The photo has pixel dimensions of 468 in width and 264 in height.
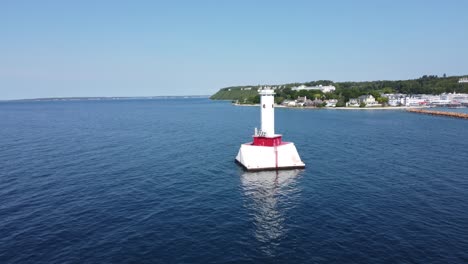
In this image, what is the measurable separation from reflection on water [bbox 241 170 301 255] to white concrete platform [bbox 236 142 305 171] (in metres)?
1.05

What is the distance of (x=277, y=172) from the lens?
43.2m

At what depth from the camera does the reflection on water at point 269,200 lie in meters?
24.6

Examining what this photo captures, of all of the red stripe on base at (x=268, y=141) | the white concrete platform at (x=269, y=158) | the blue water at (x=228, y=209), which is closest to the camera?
the blue water at (x=228, y=209)

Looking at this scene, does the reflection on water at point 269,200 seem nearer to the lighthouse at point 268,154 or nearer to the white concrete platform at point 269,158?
the white concrete platform at point 269,158

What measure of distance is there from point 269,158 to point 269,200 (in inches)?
476

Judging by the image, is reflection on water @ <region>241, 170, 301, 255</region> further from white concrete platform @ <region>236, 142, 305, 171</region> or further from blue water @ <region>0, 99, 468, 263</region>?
white concrete platform @ <region>236, 142, 305, 171</region>

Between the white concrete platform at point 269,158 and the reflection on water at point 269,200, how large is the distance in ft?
3.46

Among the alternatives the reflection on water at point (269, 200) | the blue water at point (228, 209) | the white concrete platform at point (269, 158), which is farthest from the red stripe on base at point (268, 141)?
the blue water at point (228, 209)

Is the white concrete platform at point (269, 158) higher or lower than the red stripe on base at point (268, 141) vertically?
lower

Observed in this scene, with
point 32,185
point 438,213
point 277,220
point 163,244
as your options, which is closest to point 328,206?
point 277,220

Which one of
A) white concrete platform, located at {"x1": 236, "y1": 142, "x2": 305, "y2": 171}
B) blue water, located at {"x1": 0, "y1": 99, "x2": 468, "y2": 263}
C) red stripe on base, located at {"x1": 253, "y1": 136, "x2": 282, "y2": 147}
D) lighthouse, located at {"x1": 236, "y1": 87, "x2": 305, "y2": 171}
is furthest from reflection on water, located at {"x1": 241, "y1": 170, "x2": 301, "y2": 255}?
red stripe on base, located at {"x1": 253, "y1": 136, "x2": 282, "y2": 147}

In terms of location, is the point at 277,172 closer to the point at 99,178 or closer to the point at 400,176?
the point at 400,176

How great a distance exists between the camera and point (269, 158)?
44.0 metres

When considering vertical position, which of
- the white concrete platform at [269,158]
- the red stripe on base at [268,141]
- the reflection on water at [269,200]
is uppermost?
the red stripe on base at [268,141]
